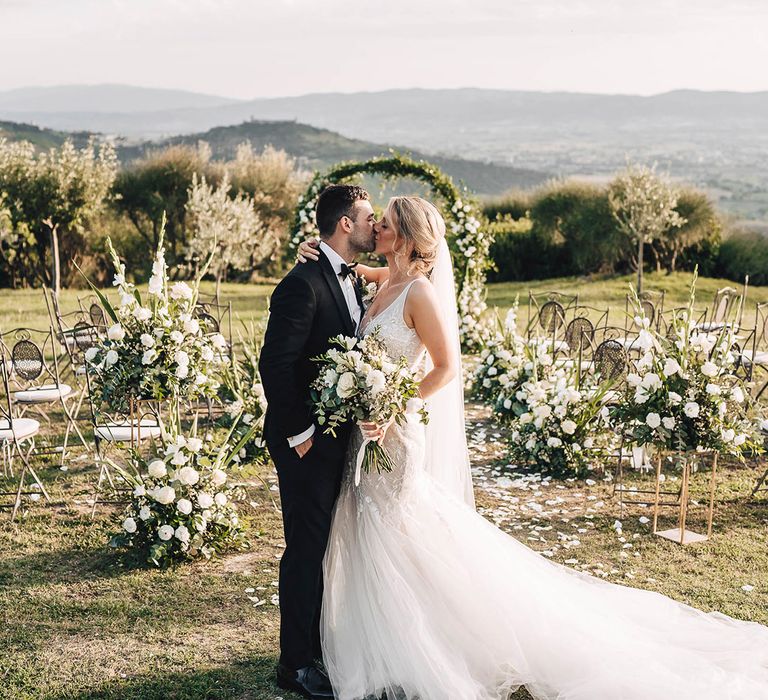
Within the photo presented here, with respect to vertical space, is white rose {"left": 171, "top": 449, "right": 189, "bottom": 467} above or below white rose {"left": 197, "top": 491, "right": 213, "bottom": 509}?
above

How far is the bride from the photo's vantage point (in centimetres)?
399

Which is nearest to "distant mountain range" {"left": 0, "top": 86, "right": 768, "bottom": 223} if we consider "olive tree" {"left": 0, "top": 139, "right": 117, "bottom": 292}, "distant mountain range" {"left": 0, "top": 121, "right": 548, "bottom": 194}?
"distant mountain range" {"left": 0, "top": 121, "right": 548, "bottom": 194}

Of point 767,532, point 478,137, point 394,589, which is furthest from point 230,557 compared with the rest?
point 478,137

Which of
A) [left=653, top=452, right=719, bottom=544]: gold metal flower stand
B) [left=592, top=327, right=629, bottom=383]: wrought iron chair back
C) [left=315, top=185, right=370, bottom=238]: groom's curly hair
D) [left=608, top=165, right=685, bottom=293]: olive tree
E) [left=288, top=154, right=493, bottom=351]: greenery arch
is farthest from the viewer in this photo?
[left=608, top=165, right=685, bottom=293]: olive tree

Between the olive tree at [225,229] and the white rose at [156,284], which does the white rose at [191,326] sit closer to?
the white rose at [156,284]

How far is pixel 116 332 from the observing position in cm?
582

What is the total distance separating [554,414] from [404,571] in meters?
3.80

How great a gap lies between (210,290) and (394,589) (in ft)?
61.5

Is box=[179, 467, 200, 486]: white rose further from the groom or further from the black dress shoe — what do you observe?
the black dress shoe

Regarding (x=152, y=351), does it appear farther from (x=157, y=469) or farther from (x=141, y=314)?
(x=157, y=469)

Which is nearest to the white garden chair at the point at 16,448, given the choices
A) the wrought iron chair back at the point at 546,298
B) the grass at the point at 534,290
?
the wrought iron chair back at the point at 546,298

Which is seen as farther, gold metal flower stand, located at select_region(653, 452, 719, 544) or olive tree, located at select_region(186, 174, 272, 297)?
olive tree, located at select_region(186, 174, 272, 297)

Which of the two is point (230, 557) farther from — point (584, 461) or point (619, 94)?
point (619, 94)

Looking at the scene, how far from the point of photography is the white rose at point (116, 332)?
5.82 meters
